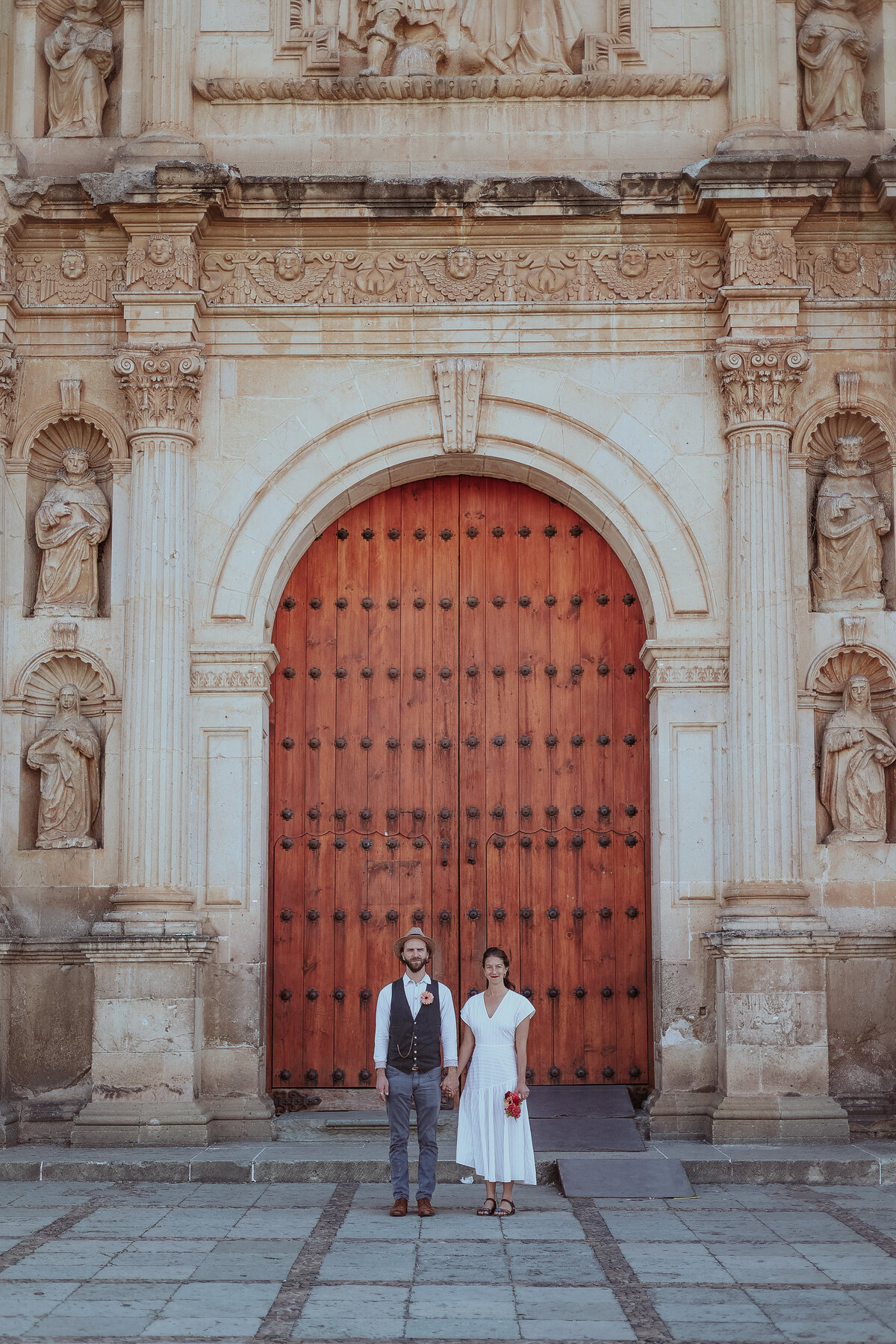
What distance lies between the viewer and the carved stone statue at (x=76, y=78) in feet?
37.3

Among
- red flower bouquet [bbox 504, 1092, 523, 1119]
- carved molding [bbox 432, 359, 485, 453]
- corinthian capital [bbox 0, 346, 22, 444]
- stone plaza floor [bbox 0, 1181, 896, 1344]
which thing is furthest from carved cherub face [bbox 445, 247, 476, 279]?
stone plaza floor [bbox 0, 1181, 896, 1344]

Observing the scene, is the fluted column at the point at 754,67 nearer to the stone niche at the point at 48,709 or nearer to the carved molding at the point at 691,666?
the carved molding at the point at 691,666

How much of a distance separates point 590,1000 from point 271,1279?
4608 millimetres

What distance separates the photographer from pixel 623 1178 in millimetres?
8914

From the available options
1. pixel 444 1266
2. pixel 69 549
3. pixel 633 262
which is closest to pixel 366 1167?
pixel 444 1266

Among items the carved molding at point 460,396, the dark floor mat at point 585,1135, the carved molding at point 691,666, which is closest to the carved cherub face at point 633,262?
the carved molding at point 460,396

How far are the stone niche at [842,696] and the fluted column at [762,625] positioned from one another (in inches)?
13.1

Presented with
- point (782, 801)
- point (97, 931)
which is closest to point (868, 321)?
point (782, 801)

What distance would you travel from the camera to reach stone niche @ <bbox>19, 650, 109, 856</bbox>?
427 inches

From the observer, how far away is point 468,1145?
27.2ft

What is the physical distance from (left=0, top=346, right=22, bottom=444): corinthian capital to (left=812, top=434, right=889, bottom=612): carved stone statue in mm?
5563

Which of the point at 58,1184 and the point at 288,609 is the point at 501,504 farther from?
the point at 58,1184

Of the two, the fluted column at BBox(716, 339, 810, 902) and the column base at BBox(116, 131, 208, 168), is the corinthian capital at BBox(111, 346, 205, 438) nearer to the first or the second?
the column base at BBox(116, 131, 208, 168)

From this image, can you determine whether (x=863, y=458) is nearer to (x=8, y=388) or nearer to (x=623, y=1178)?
(x=623, y=1178)
